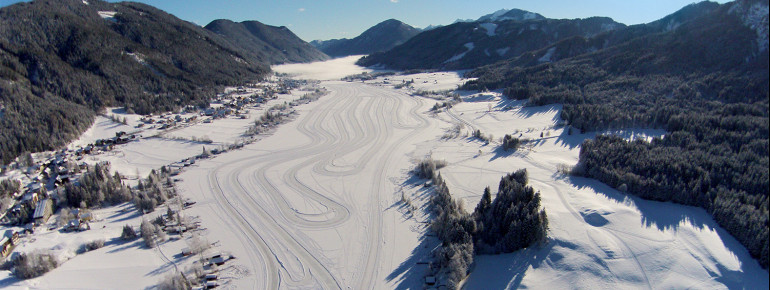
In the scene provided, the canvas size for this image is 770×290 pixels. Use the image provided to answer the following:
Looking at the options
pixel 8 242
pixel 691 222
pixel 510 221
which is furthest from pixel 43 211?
pixel 691 222

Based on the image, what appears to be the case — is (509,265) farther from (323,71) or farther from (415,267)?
(323,71)

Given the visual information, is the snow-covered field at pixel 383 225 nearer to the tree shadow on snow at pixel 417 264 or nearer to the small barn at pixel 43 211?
the tree shadow on snow at pixel 417 264

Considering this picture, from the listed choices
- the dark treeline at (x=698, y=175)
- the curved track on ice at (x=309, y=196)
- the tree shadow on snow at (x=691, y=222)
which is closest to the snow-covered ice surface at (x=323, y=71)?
the curved track on ice at (x=309, y=196)

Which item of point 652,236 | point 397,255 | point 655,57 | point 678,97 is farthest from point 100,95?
point 655,57

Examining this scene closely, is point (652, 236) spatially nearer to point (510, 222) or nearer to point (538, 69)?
point (510, 222)

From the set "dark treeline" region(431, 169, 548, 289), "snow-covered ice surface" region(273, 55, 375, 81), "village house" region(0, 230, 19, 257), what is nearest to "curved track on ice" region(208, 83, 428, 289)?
"dark treeline" region(431, 169, 548, 289)

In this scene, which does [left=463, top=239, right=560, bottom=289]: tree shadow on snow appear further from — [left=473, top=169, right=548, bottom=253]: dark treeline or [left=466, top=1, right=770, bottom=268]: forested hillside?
[left=466, top=1, right=770, bottom=268]: forested hillside
